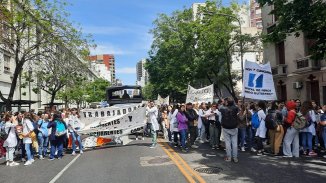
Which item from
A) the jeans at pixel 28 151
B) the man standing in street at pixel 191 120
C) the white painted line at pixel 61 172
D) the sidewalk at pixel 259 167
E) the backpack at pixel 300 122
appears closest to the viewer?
the sidewalk at pixel 259 167

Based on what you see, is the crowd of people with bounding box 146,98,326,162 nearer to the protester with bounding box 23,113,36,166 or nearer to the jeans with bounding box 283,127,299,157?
the jeans with bounding box 283,127,299,157

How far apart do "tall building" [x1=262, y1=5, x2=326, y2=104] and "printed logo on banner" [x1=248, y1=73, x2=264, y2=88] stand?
1128cm

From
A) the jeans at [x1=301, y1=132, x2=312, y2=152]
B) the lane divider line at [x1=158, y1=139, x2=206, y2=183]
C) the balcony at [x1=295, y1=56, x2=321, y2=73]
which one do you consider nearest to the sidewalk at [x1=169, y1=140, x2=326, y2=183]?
the lane divider line at [x1=158, y1=139, x2=206, y2=183]

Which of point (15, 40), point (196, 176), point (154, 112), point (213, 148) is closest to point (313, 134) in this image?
point (213, 148)

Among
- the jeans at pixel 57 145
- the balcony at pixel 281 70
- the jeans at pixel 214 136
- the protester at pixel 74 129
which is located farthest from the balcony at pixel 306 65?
the jeans at pixel 57 145

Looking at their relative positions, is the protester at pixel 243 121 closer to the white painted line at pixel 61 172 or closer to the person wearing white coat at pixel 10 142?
the white painted line at pixel 61 172

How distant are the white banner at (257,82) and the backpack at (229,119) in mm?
1388

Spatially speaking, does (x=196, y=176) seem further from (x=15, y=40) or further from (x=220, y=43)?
(x=220, y=43)

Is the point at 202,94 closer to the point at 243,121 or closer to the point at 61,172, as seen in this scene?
the point at 243,121

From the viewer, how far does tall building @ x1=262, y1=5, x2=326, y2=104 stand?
80.6 feet

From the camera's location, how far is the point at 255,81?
40.9 feet

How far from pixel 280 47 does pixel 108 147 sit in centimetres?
1833

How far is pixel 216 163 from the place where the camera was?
10594 mm

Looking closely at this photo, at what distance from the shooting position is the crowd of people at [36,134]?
42.3 feet
